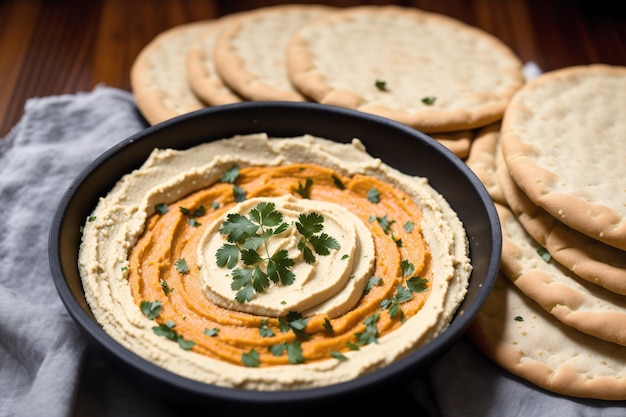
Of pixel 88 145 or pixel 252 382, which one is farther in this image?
pixel 88 145

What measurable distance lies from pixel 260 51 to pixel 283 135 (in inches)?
44.2

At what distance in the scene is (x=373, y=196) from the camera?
13.4 feet

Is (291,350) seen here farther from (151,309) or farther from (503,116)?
(503,116)

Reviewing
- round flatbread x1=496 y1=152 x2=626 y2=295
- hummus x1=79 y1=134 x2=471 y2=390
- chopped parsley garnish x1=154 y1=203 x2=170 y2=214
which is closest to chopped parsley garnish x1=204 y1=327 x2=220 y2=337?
hummus x1=79 y1=134 x2=471 y2=390

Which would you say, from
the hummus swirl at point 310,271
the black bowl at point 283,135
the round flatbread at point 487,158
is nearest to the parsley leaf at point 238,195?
the hummus swirl at point 310,271

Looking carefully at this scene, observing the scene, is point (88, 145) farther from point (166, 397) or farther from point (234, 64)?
point (166, 397)

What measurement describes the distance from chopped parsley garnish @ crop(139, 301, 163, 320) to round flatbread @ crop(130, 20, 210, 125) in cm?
168

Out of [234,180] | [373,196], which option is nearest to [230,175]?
[234,180]

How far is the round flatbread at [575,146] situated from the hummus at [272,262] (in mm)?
545

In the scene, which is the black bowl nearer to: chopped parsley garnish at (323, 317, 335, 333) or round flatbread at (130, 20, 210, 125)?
chopped parsley garnish at (323, 317, 335, 333)

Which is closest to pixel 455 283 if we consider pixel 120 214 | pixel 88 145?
pixel 120 214

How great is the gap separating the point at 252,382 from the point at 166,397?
1.33 ft

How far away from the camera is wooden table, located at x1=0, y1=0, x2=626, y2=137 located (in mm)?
5910

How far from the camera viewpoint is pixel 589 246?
3.81 m
